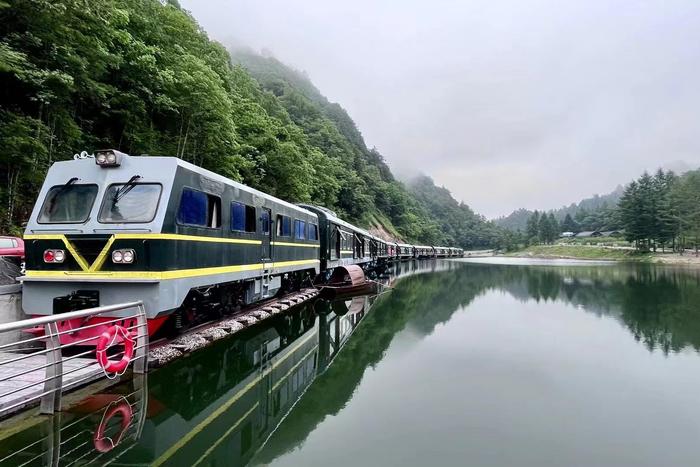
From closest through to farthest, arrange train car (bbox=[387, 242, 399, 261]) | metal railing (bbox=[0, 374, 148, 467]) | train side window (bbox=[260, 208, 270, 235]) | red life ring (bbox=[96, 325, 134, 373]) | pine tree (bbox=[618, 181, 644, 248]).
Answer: metal railing (bbox=[0, 374, 148, 467]) < red life ring (bbox=[96, 325, 134, 373]) < train side window (bbox=[260, 208, 270, 235]) < train car (bbox=[387, 242, 399, 261]) < pine tree (bbox=[618, 181, 644, 248])

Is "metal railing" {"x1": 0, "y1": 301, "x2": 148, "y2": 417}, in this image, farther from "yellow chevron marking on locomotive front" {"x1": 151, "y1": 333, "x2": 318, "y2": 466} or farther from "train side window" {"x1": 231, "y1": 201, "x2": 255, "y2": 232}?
"train side window" {"x1": 231, "y1": 201, "x2": 255, "y2": 232}

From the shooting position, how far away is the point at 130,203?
6594 mm

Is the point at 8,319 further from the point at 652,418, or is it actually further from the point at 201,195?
the point at 652,418

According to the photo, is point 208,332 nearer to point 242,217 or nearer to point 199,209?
point 199,209

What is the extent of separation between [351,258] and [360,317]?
1058cm

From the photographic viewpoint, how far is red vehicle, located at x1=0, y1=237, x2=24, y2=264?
906 cm

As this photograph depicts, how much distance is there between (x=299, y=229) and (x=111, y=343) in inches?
365

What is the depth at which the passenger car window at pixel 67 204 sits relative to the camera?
6638 mm

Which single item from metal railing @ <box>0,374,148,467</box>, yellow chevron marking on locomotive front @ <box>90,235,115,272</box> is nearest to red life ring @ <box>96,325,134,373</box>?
metal railing @ <box>0,374,148,467</box>

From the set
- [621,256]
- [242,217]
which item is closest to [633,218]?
[621,256]

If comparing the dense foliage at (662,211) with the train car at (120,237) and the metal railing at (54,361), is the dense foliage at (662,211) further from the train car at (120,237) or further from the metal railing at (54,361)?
the metal railing at (54,361)

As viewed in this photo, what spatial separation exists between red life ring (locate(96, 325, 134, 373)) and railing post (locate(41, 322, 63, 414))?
0.48m

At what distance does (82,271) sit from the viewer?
631 cm

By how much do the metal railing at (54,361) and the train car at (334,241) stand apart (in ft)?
39.8
